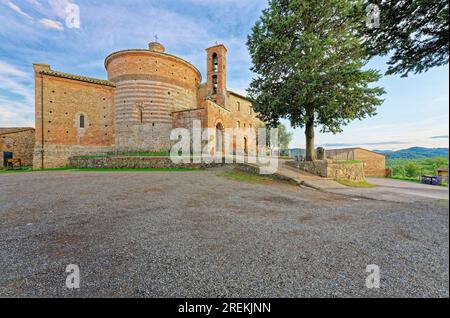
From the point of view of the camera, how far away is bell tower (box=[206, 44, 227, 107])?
25672 millimetres

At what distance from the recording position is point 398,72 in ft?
7.79

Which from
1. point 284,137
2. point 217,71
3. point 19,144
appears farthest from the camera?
point 284,137

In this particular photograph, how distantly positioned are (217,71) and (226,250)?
27443 millimetres

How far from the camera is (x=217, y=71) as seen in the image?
26312 millimetres

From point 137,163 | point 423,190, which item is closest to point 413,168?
point 423,190

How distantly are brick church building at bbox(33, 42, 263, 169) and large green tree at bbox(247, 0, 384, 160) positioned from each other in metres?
10.2

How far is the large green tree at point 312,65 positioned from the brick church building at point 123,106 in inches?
401

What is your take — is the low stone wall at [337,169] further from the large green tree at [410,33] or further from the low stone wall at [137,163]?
the large green tree at [410,33]

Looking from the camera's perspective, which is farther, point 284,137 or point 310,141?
point 284,137

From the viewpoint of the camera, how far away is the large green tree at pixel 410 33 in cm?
144

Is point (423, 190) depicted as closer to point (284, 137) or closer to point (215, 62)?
point (215, 62)

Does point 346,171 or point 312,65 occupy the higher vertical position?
point 312,65

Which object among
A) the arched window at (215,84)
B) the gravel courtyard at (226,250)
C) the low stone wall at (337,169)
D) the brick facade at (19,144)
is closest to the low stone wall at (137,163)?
the low stone wall at (337,169)
